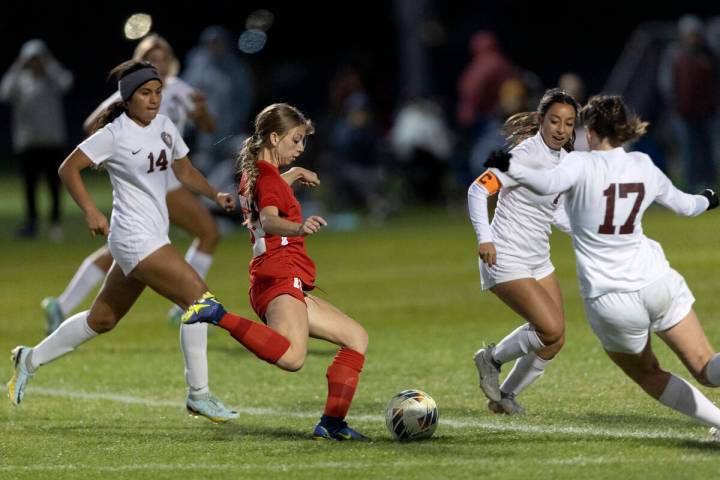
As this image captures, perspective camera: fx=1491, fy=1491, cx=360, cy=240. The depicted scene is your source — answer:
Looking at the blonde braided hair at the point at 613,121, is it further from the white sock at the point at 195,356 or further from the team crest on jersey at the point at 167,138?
the team crest on jersey at the point at 167,138

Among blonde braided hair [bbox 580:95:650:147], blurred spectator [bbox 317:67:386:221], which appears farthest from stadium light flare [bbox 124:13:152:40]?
blurred spectator [bbox 317:67:386:221]

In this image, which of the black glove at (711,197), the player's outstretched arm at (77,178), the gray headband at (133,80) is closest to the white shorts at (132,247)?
the player's outstretched arm at (77,178)

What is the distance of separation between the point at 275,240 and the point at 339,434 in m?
1.09

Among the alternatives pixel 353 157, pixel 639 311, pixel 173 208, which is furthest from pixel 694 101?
→ pixel 639 311

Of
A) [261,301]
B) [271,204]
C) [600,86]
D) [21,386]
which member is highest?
[600,86]

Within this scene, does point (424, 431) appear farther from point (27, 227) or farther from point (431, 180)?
point (431, 180)

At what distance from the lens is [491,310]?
13805 millimetres

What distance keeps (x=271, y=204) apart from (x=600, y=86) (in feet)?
116

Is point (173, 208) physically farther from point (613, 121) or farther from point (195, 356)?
point (613, 121)

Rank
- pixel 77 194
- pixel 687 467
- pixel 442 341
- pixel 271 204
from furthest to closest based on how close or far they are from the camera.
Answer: pixel 442 341, pixel 77 194, pixel 271 204, pixel 687 467

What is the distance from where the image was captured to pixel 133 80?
8.91 m

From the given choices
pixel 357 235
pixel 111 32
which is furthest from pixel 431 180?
pixel 111 32

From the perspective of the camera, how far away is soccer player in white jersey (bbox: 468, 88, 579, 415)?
27.5 feet

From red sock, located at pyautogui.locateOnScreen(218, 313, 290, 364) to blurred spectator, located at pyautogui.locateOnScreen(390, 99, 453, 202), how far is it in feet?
58.3
